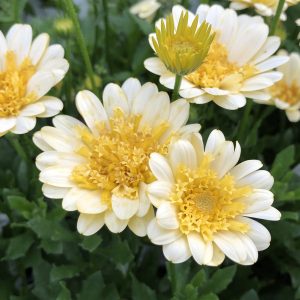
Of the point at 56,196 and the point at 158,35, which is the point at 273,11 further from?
the point at 56,196

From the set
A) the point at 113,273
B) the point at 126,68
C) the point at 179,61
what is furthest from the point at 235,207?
the point at 126,68

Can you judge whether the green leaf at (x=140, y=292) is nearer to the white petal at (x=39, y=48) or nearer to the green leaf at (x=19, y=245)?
the green leaf at (x=19, y=245)

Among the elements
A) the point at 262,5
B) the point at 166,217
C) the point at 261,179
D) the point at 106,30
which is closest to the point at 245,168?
the point at 261,179

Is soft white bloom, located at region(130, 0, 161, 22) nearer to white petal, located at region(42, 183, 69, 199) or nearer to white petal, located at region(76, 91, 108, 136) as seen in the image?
white petal, located at region(76, 91, 108, 136)

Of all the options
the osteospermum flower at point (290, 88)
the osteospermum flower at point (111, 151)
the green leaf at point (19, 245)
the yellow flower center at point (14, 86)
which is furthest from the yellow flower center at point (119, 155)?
the osteospermum flower at point (290, 88)

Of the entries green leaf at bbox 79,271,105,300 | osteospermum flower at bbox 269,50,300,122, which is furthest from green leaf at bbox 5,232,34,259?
osteospermum flower at bbox 269,50,300,122

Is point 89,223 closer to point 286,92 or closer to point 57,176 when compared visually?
point 57,176
